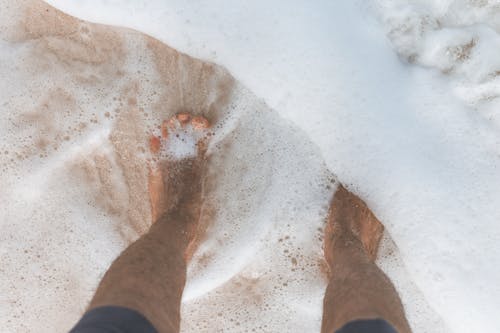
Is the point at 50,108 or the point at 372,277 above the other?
the point at 372,277

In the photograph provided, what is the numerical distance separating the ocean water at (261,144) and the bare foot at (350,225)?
0.05 m

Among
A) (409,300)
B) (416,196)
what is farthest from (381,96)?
(409,300)

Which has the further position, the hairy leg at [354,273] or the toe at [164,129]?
the toe at [164,129]

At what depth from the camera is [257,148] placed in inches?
69.2

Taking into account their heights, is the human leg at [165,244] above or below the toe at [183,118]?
below

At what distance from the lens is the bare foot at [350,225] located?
163 cm

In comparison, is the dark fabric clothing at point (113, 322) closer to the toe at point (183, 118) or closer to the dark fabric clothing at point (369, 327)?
the dark fabric clothing at point (369, 327)

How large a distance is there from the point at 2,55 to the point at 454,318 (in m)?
2.06

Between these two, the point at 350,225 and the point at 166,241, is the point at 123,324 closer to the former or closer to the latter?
the point at 166,241

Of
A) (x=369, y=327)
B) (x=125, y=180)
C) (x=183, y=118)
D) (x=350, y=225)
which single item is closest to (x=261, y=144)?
(x=183, y=118)

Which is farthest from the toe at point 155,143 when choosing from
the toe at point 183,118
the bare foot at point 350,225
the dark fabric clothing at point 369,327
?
the dark fabric clothing at point 369,327

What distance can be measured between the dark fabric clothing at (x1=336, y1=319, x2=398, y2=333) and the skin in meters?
0.02

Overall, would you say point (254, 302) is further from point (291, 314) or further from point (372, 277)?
point (372, 277)

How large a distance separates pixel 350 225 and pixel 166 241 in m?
0.68
